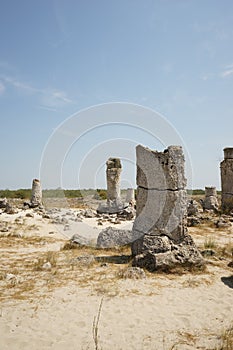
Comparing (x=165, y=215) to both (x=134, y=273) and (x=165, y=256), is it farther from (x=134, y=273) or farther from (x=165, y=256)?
(x=134, y=273)

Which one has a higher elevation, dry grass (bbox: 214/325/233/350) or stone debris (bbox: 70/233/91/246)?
stone debris (bbox: 70/233/91/246)

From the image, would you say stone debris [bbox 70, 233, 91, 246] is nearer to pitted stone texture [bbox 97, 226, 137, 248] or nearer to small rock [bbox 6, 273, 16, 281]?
pitted stone texture [bbox 97, 226, 137, 248]

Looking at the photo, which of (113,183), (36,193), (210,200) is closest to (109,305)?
(113,183)

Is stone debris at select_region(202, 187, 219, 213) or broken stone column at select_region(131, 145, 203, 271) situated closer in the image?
broken stone column at select_region(131, 145, 203, 271)

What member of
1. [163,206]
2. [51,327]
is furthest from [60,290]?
[163,206]

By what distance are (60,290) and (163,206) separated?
3.35 m

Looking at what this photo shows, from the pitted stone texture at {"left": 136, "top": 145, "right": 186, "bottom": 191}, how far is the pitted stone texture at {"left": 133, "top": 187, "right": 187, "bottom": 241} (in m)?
0.20

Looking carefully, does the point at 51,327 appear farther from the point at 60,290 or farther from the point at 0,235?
the point at 0,235

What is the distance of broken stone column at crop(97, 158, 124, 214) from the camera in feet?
55.1

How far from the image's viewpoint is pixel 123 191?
3002 centimetres

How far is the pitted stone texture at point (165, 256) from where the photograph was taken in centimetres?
589

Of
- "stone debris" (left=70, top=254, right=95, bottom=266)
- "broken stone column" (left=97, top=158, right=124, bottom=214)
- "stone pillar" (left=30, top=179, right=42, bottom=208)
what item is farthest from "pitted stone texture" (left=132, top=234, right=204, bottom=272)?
"stone pillar" (left=30, top=179, right=42, bottom=208)

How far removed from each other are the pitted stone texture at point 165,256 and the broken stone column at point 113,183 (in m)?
10.1

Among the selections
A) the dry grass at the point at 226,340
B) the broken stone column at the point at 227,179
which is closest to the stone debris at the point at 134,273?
the dry grass at the point at 226,340
